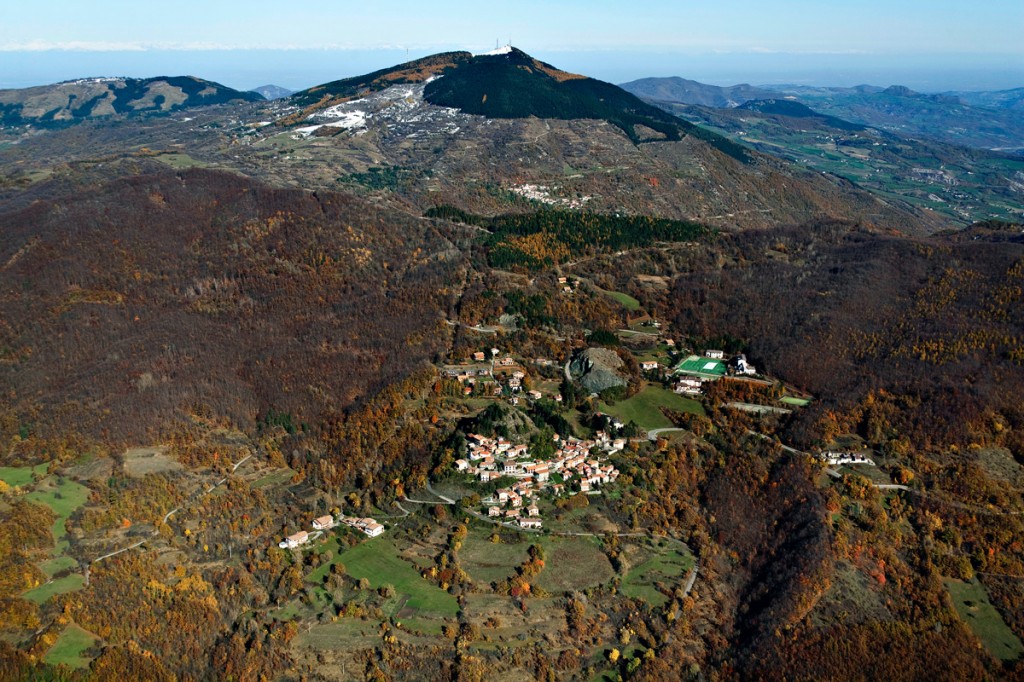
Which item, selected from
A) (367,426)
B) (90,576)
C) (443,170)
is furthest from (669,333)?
(443,170)

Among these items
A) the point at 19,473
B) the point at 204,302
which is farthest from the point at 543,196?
the point at 19,473

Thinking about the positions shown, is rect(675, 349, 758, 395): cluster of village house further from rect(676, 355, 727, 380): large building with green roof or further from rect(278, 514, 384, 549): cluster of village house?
rect(278, 514, 384, 549): cluster of village house

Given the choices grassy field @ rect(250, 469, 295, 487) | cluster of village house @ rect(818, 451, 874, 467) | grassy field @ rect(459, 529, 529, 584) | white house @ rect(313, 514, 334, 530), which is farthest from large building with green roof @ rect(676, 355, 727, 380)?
grassy field @ rect(250, 469, 295, 487)

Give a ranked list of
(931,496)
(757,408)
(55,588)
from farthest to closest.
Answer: (757,408)
(931,496)
(55,588)

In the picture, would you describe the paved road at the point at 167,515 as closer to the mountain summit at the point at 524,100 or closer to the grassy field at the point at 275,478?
the grassy field at the point at 275,478

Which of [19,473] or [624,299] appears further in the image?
[624,299]

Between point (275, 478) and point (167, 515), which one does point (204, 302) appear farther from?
point (167, 515)
